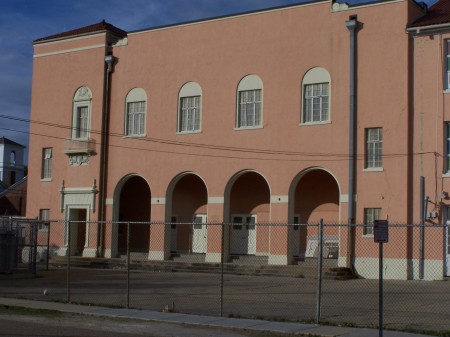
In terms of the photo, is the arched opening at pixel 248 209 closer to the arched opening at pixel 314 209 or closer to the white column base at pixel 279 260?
the arched opening at pixel 314 209

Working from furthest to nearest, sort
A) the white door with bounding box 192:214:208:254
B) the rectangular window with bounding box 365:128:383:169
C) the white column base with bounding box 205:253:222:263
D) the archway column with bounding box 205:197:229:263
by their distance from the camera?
the white door with bounding box 192:214:208:254 → the archway column with bounding box 205:197:229:263 → the white column base with bounding box 205:253:222:263 → the rectangular window with bounding box 365:128:383:169

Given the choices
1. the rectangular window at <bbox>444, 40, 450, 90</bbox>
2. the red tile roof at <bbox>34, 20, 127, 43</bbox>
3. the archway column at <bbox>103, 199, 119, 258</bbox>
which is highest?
the red tile roof at <bbox>34, 20, 127, 43</bbox>

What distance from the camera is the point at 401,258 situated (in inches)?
1119

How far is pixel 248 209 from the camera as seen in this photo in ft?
117

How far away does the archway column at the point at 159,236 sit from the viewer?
34.7 meters

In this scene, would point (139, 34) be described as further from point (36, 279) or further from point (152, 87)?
point (36, 279)

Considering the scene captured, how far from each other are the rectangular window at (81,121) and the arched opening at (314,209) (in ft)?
39.7

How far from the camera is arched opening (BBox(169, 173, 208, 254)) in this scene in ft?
121

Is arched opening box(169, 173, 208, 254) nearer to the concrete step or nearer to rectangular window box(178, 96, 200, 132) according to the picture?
rectangular window box(178, 96, 200, 132)

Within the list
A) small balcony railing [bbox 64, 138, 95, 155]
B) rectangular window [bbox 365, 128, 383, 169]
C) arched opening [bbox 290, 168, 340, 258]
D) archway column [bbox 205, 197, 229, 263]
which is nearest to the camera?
rectangular window [bbox 365, 128, 383, 169]

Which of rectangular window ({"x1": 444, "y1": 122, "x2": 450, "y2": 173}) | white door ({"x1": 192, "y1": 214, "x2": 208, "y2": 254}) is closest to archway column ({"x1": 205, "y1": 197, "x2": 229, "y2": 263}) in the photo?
white door ({"x1": 192, "y1": 214, "x2": 208, "y2": 254})

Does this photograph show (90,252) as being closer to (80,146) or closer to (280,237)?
(80,146)

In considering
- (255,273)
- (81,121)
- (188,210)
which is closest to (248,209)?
(188,210)

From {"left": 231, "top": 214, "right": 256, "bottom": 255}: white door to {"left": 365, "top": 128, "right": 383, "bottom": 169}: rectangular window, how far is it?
24.5 feet
